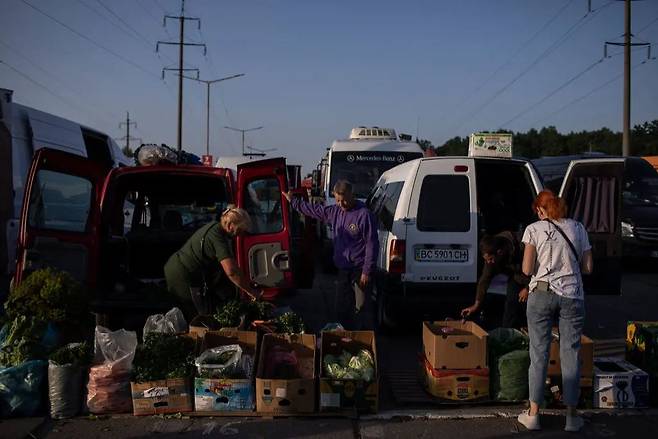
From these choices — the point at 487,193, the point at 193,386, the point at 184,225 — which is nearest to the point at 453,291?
the point at 487,193

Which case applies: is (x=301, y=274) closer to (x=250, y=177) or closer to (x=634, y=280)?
(x=250, y=177)

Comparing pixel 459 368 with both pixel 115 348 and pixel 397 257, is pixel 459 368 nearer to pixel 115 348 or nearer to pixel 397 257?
pixel 397 257

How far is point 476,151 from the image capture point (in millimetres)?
7402

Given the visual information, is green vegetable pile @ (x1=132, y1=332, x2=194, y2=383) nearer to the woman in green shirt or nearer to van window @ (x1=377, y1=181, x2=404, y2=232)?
the woman in green shirt

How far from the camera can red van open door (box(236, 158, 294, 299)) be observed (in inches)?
266

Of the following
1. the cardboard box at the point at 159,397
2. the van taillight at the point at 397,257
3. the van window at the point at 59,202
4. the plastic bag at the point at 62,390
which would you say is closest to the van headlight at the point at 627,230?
the van taillight at the point at 397,257

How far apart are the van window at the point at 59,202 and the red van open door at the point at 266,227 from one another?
179 cm

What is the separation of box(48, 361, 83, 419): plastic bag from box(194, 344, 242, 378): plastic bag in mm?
1024

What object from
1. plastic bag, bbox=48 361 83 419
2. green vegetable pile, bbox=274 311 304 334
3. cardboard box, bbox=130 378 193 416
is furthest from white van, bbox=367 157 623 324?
plastic bag, bbox=48 361 83 419

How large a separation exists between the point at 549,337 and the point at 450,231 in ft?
7.62

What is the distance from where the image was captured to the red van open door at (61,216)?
21.3 ft

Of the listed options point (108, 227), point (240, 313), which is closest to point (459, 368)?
point (240, 313)

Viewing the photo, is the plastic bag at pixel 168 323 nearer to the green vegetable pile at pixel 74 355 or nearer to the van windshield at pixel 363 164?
the green vegetable pile at pixel 74 355

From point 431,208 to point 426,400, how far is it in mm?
2352
